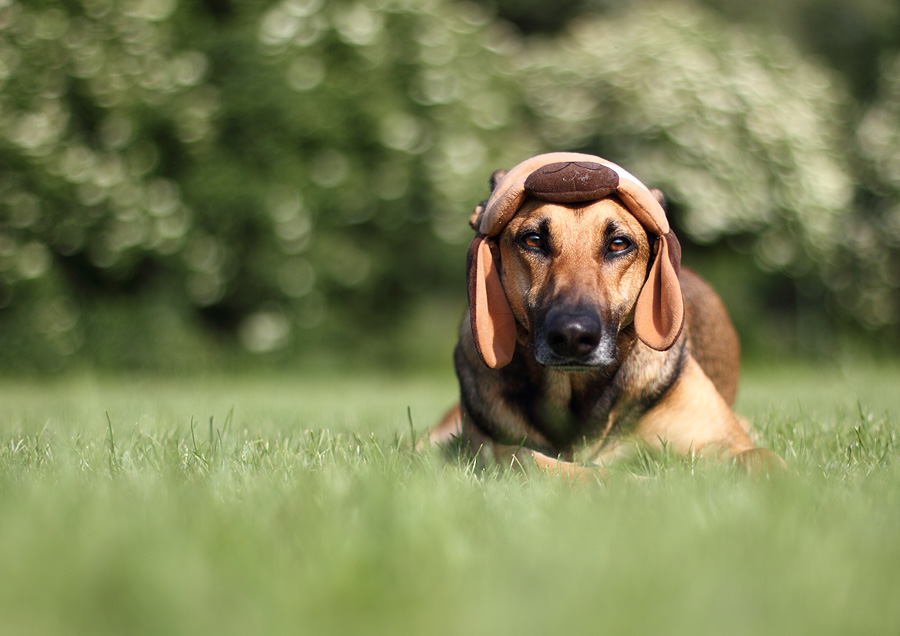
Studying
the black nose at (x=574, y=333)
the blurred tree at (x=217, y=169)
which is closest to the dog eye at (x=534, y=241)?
the black nose at (x=574, y=333)

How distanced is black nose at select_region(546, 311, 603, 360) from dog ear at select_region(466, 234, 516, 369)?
0.91 ft

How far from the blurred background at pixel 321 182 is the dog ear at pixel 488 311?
7514 mm

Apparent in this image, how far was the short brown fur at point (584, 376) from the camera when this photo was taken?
2.51 meters

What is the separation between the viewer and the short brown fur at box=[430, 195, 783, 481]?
8.25 feet

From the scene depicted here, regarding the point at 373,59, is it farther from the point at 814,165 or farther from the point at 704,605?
the point at 704,605

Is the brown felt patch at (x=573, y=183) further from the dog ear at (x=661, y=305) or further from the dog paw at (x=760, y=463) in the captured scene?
the dog paw at (x=760, y=463)

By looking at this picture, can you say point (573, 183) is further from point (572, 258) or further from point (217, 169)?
point (217, 169)

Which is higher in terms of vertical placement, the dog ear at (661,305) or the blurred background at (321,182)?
the dog ear at (661,305)

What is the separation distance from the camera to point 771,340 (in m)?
12.6

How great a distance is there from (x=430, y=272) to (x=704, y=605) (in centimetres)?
1019

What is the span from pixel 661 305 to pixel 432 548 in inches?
59.4

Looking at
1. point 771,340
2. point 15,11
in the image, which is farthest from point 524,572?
point 771,340

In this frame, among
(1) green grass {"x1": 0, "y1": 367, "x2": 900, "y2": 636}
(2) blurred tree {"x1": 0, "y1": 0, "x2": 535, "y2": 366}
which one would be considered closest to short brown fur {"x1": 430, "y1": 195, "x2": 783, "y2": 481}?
(1) green grass {"x1": 0, "y1": 367, "x2": 900, "y2": 636}

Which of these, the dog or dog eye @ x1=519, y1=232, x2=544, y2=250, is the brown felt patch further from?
dog eye @ x1=519, y1=232, x2=544, y2=250
